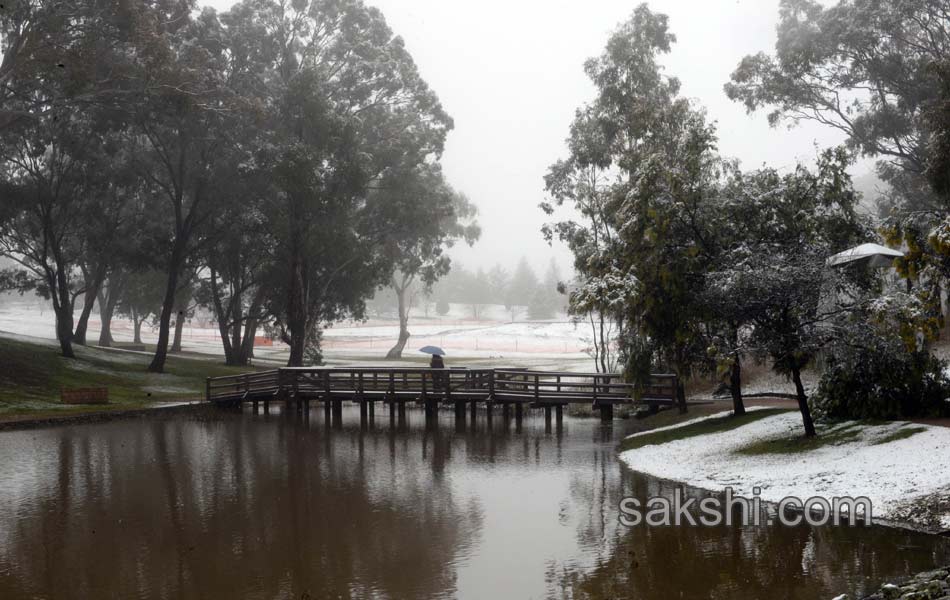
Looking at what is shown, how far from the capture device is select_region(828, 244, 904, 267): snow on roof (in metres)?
20.9

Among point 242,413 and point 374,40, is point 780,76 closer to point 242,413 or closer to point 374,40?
point 374,40

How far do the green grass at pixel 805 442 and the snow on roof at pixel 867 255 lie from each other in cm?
390

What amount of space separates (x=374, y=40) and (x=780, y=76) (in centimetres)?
2267

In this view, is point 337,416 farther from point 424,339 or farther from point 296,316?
point 424,339

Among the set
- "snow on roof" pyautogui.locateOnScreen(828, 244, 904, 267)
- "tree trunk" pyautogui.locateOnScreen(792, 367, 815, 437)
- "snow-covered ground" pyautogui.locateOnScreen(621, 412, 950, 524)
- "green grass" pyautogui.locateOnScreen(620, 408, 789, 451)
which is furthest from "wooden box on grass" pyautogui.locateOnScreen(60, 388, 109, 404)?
"snow on roof" pyautogui.locateOnScreen(828, 244, 904, 267)

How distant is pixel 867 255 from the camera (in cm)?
2173

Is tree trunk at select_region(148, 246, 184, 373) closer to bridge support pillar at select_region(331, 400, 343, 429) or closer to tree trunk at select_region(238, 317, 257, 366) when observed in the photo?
tree trunk at select_region(238, 317, 257, 366)

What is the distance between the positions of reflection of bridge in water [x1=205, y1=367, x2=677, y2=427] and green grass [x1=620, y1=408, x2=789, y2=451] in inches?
74.6

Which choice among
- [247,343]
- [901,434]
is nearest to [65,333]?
[247,343]

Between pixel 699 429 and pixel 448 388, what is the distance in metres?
10.7

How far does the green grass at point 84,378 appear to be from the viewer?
32.8 m

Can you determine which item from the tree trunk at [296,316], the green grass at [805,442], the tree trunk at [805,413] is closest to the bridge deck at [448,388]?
the green grass at [805,442]

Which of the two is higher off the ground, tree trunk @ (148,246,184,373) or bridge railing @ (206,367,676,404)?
tree trunk @ (148,246,184,373)

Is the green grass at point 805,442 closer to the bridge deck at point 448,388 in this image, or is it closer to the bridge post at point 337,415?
the bridge deck at point 448,388
